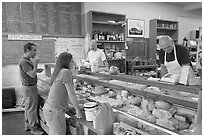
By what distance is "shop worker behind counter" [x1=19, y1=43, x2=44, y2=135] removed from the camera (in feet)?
10.3

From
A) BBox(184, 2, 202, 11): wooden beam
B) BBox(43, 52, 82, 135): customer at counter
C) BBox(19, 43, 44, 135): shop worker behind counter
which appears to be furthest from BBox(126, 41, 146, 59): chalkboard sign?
BBox(43, 52, 82, 135): customer at counter

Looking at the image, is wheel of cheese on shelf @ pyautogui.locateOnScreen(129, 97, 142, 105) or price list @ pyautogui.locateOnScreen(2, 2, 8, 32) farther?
price list @ pyautogui.locateOnScreen(2, 2, 8, 32)

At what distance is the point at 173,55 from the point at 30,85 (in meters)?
2.46

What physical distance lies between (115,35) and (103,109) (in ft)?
13.2

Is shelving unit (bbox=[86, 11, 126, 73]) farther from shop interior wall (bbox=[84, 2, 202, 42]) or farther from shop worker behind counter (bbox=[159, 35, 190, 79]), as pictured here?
shop worker behind counter (bbox=[159, 35, 190, 79])

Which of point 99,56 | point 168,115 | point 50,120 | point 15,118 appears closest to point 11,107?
point 15,118

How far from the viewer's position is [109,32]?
5.62m

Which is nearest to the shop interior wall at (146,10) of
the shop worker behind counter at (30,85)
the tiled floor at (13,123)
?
the shop worker behind counter at (30,85)

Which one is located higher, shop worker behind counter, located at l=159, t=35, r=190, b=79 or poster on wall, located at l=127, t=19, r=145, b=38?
poster on wall, located at l=127, t=19, r=145, b=38

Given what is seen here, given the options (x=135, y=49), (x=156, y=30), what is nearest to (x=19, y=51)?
(x=135, y=49)

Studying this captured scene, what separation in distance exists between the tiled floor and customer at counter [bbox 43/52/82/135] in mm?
1525

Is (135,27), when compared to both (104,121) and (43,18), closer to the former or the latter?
(43,18)

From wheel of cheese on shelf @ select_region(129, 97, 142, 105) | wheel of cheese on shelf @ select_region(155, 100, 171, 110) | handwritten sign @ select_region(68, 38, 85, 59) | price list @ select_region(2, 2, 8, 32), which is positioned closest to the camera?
wheel of cheese on shelf @ select_region(155, 100, 171, 110)

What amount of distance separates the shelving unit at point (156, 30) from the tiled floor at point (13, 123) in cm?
431
